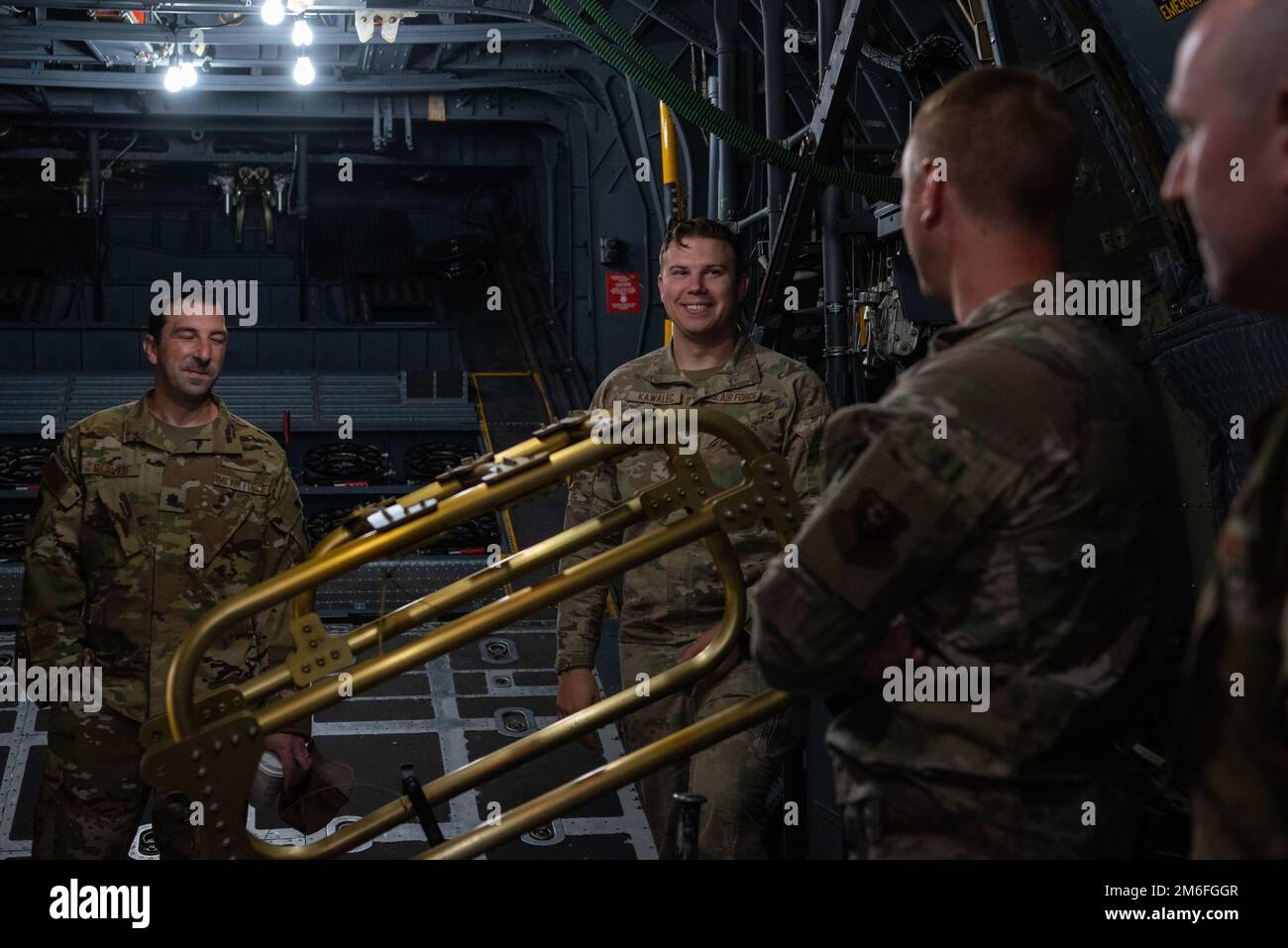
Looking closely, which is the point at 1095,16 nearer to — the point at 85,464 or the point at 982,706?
the point at 982,706

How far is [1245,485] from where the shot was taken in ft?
3.36

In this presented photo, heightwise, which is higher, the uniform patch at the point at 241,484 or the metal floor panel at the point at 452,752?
the uniform patch at the point at 241,484

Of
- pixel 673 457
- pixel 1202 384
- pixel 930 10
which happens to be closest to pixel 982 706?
pixel 673 457

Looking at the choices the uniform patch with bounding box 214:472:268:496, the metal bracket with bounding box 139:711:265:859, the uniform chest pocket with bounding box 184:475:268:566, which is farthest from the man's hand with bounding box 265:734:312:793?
the metal bracket with bounding box 139:711:265:859

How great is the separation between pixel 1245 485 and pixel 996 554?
1.93ft

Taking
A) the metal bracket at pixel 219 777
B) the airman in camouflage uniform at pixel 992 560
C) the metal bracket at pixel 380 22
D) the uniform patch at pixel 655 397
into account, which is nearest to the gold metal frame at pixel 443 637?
the metal bracket at pixel 219 777

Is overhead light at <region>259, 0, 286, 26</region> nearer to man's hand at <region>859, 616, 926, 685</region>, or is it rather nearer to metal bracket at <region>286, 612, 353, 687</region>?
metal bracket at <region>286, 612, 353, 687</region>

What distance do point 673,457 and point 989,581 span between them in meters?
0.81

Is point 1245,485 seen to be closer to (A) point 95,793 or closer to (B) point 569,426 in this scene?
(B) point 569,426

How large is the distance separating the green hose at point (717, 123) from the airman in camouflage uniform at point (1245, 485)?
3362 mm

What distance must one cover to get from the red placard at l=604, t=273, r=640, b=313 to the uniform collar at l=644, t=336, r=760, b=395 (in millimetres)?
6788

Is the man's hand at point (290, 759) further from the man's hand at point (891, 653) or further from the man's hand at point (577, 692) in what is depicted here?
→ the man's hand at point (891, 653)

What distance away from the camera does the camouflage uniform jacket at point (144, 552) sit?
3.32 metres

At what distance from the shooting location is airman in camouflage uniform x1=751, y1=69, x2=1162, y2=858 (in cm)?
158
